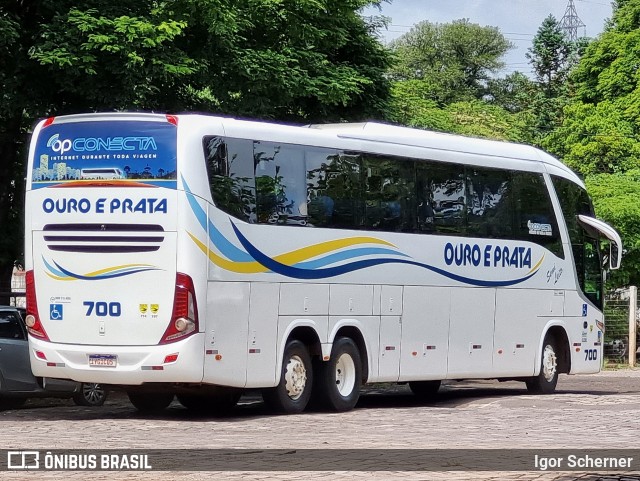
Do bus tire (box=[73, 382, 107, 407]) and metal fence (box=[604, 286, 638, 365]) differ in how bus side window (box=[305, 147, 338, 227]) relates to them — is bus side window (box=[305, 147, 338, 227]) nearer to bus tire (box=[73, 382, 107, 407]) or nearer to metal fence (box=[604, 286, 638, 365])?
bus tire (box=[73, 382, 107, 407])

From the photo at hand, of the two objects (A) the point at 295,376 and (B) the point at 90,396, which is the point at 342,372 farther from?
(B) the point at 90,396

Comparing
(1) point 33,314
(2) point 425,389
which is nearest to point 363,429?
(1) point 33,314

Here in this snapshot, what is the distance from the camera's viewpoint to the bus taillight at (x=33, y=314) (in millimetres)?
17844

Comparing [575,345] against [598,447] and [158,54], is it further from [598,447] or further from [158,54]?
[598,447]

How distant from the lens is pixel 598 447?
45.1 ft

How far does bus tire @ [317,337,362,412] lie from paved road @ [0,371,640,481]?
0.90 ft

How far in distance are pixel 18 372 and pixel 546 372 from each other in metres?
9.04

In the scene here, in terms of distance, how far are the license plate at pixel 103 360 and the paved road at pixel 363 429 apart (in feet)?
2.24

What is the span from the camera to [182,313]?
17062mm

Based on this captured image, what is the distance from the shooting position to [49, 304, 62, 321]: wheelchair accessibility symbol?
17672mm

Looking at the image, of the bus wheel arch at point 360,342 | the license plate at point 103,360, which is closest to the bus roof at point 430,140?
the bus wheel arch at point 360,342

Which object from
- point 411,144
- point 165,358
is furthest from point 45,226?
point 411,144

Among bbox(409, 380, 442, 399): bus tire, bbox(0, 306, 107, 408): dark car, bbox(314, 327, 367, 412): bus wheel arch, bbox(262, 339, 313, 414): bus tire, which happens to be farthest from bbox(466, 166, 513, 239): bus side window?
bbox(0, 306, 107, 408): dark car

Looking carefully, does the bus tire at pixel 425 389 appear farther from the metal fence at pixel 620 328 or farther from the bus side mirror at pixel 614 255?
the metal fence at pixel 620 328
